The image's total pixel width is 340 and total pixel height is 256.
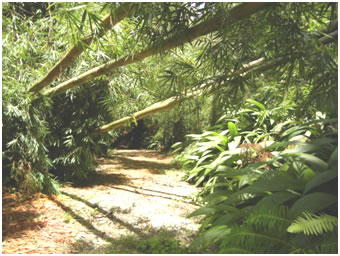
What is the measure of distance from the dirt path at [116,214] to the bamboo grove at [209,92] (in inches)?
12.3

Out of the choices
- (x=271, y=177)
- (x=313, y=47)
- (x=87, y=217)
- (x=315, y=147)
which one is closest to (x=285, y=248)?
(x=271, y=177)

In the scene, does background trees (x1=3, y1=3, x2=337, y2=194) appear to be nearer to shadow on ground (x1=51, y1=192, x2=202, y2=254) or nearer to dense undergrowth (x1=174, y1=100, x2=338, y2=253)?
dense undergrowth (x1=174, y1=100, x2=338, y2=253)

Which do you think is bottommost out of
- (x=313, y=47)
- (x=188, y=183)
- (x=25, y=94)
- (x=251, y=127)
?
(x=188, y=183)

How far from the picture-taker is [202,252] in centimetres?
181

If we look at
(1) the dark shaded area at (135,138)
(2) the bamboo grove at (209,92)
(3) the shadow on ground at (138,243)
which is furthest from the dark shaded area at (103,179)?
(1) the dark shaded area at (135,138)

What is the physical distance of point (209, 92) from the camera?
1.94 m

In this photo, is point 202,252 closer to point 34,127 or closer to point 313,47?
point 313,47

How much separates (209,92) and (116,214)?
1591 mm

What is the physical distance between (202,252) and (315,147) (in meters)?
1.10

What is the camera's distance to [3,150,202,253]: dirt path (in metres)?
2.03

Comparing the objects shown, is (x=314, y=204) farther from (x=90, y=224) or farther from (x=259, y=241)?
(x=90, y=224)

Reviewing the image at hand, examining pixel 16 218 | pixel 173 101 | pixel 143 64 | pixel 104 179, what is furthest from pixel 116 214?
pixel 143 64

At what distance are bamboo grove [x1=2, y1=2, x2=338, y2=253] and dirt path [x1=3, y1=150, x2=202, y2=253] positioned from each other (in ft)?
1.02

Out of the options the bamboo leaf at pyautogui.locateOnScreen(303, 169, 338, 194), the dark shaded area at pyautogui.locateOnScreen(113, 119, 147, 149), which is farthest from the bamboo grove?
the dark shaded area at pyautogui.locateOnScreen(113, 119, 147, 149)
